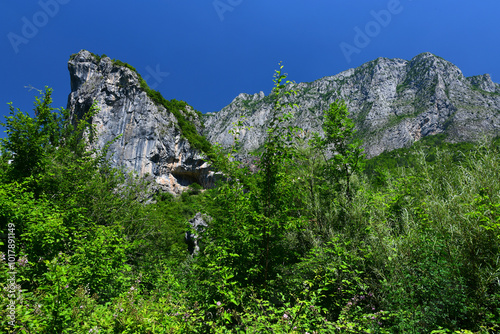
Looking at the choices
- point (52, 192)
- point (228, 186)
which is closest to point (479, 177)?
point (228, 186)

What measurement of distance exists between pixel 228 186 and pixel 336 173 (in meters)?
4.38

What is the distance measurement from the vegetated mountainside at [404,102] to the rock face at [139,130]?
2273cm

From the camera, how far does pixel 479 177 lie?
4.37 m

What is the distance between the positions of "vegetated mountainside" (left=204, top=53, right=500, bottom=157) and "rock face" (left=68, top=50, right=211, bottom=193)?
74.6ft

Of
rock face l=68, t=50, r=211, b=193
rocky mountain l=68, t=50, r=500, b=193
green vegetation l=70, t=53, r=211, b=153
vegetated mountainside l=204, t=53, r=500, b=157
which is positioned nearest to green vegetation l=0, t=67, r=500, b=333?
rocky mountain l=68, t=50, r=500, b=193

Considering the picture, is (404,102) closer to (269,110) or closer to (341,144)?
(269,110)

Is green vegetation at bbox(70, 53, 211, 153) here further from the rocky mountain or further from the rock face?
the rock face

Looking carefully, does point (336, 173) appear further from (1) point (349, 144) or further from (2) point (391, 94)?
(2) point (391, 94)

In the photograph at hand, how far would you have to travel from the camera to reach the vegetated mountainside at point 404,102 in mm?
107375

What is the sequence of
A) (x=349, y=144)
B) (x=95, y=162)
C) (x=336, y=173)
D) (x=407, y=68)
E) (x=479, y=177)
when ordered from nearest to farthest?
(x=479, y=177), (x=349, y=144), (x=336, y=173), (x=95, y=162), (x=407, y=68)

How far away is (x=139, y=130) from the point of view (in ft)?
214

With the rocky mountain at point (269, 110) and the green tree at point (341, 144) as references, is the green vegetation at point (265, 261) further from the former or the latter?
the rocky mountain at point (269, 110)

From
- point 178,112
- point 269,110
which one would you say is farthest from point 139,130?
point 269,110

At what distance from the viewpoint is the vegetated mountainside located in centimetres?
10738
